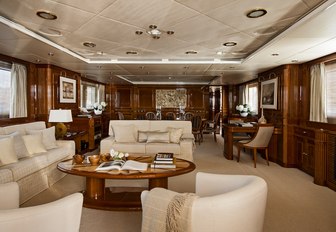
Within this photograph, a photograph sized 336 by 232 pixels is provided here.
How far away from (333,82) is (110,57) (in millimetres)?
4515

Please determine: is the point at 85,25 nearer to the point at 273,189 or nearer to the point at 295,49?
the point at 295,49

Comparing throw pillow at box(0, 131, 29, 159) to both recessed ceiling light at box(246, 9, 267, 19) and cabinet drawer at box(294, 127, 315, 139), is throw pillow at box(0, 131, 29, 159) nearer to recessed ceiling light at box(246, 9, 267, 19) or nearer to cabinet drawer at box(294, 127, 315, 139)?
recessed ceiling light at box(246, 9, 267, 19)

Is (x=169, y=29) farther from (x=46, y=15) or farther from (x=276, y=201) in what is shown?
(x=276, y=201)

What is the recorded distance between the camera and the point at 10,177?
2.89 m

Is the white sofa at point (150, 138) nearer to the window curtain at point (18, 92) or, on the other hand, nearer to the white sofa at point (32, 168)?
the white sofa at point (32, 168)

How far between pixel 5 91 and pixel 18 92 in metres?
0.36

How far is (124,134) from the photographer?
205 inches

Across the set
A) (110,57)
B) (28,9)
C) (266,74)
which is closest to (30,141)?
(28,9)

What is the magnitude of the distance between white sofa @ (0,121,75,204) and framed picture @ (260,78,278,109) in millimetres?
4790

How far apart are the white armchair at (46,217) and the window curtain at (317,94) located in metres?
4.76

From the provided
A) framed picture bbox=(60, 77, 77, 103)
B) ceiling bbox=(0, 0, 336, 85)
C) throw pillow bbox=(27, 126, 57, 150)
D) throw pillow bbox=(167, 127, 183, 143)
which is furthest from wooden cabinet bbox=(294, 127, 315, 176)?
framed picture bbox=(60, 77, 77, 103)

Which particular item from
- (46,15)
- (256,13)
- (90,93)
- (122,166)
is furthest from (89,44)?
(90,93)

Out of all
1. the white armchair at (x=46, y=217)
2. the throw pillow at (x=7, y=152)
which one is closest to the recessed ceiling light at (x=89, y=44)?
the throw pillow at (x=7, y=152)

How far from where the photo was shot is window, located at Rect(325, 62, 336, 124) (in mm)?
4393
